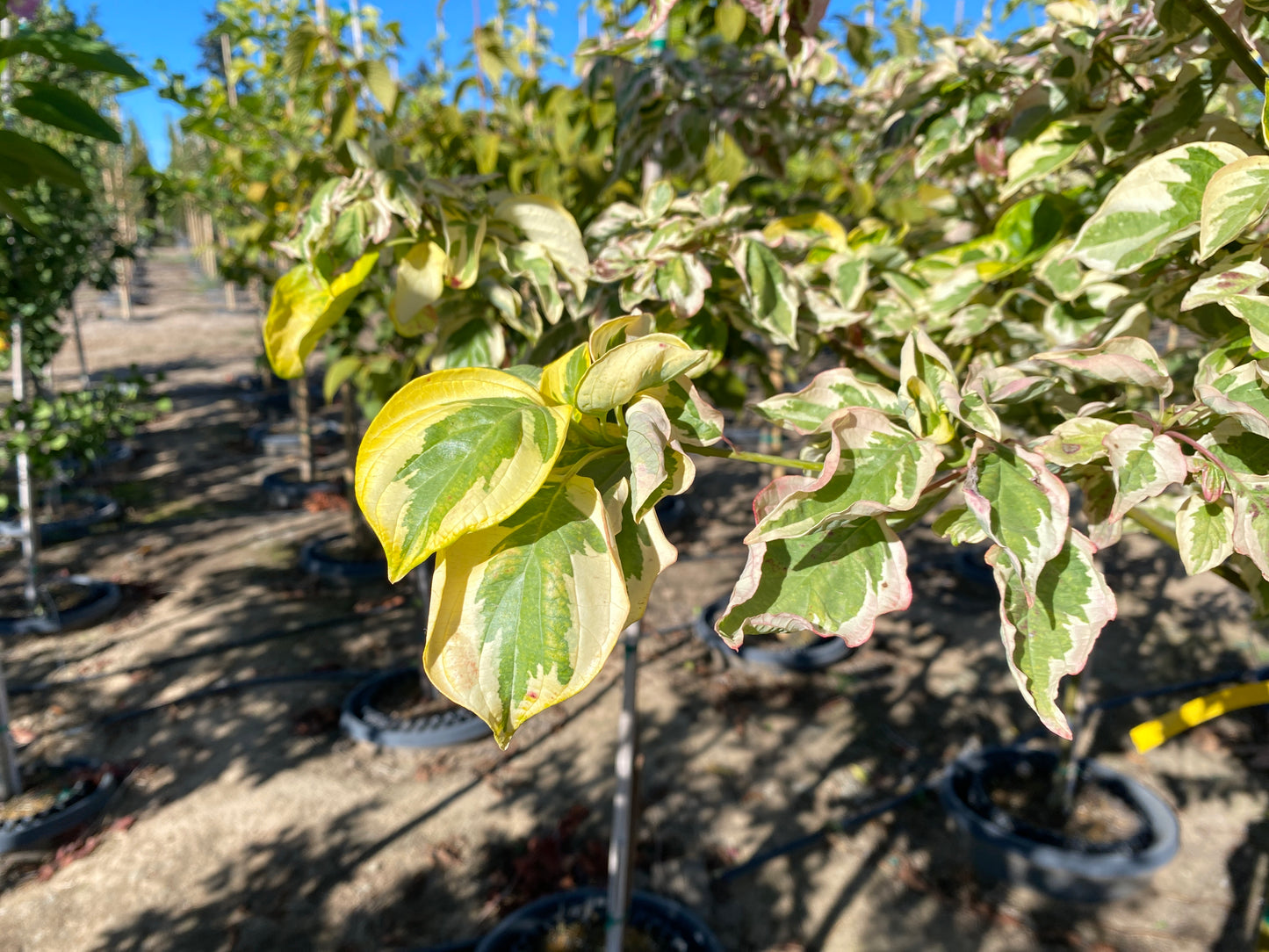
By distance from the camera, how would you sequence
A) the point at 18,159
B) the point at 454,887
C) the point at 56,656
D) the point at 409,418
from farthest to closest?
the point at 56,656 < the point at 454,887 < the point at 18,159 < the point at 409,418

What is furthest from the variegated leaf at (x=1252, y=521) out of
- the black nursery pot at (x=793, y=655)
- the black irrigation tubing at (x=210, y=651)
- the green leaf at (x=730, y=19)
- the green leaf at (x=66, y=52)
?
the black irrigation tubing at (x=210, y=651)

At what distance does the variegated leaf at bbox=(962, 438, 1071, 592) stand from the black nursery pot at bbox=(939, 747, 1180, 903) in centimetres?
227

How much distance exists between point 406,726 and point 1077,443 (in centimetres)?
287

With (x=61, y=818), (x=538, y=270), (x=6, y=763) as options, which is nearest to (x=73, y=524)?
(x=6, y=763)

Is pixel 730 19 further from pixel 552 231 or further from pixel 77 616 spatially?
pixel 77 616

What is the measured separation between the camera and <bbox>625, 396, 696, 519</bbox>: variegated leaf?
0.43m

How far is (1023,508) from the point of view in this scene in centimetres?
Result: 50

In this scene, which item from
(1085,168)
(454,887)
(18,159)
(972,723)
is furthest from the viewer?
(972,723)

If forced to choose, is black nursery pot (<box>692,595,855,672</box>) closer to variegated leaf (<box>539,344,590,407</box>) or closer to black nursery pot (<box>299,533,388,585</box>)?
black nursery pot (<box>299,533,388,585</box>)

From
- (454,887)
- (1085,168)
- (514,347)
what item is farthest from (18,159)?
(454,887)

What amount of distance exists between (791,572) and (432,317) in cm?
62

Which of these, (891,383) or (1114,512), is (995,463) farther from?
(891,383)

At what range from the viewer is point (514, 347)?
1.20 meters

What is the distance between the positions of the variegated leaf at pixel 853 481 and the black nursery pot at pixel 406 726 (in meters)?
2.59
